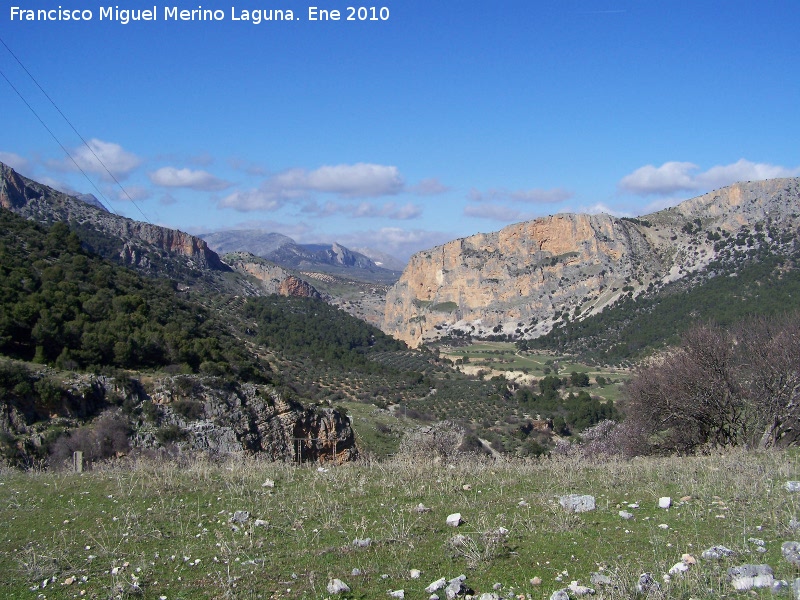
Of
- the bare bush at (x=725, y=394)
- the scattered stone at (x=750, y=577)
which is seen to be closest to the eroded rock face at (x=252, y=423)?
the bare bush at (x=725, y=394)

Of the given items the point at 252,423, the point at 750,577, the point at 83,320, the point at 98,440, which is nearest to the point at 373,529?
the point at 750,577

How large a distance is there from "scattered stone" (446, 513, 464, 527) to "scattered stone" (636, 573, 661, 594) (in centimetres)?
210

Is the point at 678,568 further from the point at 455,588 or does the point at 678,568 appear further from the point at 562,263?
the point at 562,263

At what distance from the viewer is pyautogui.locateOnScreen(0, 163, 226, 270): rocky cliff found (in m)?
74.4

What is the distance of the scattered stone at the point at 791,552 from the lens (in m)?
4.46

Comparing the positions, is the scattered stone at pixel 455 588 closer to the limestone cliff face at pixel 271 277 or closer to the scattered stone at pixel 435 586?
the scattered stone at pixel 435 586

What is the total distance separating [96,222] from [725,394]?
87.0 metres

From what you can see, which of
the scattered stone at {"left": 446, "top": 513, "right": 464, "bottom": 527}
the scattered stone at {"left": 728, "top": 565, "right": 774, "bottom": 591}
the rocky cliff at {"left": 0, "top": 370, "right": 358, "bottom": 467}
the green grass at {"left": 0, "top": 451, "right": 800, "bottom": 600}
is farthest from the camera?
the rocky cliff at {"left": 0, "top": 370, "right": 358, "bottom": 467}

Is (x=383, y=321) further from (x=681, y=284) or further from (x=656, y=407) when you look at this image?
(x=656, y=407)

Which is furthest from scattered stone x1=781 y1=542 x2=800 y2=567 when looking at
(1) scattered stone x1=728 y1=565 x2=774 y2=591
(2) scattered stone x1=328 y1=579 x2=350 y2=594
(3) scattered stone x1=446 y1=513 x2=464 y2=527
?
(2) scattered stone x1=328 y1=579 x2=350 y2=594

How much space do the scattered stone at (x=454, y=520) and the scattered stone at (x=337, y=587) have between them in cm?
177

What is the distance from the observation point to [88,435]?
17.2m

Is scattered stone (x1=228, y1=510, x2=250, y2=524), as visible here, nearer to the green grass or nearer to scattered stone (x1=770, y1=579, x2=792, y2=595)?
the green grass

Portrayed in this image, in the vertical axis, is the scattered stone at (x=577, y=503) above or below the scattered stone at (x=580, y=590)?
below
